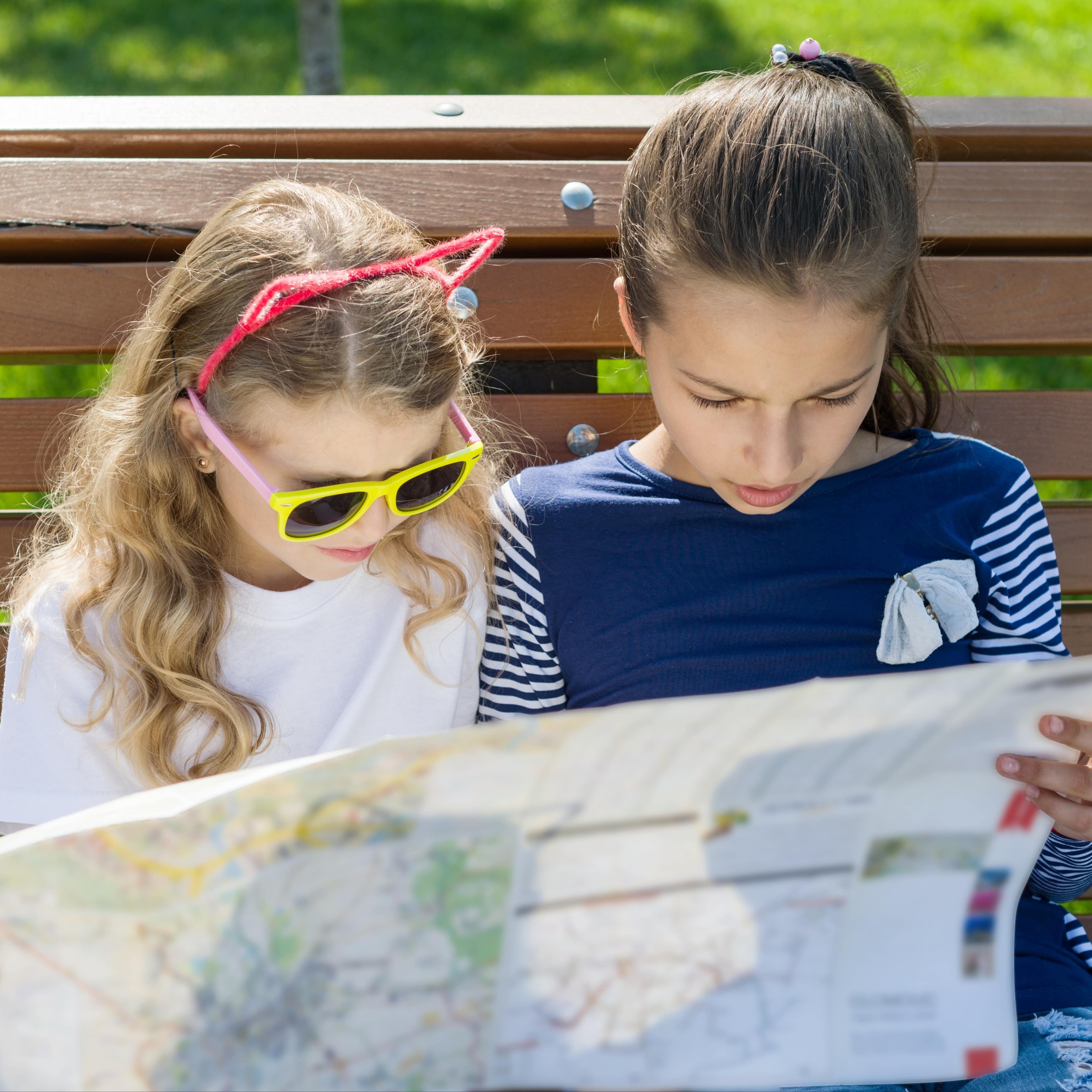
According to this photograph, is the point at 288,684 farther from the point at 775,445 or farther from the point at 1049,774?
the point at 1049,774

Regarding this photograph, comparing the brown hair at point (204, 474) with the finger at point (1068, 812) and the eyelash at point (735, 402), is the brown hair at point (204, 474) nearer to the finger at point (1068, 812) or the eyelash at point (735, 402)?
the eyelash at point (735, 402)

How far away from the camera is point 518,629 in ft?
5.81

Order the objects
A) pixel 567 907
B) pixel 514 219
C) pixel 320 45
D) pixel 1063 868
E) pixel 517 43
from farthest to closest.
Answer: pixel 517 43, pixel 320 45, pixel 514 219, pixel 1063 868, pixel 567 907

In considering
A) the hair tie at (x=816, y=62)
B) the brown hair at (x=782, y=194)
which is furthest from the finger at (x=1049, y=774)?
the hair tie at (x=816, y=62)

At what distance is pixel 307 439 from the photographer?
156 cm

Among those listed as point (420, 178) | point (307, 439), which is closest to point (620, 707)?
point (307, 439)

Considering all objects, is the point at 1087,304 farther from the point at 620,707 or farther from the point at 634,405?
the point at 620,707

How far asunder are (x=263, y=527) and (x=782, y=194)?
81 cm

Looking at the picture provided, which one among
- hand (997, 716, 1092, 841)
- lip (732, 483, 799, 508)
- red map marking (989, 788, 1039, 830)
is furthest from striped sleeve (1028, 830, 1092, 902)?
lip (732, 483, 799, 508)

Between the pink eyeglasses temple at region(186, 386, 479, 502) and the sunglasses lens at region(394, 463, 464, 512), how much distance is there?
5cm

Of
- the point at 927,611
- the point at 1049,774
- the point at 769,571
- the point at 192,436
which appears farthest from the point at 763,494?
the point at 192,436

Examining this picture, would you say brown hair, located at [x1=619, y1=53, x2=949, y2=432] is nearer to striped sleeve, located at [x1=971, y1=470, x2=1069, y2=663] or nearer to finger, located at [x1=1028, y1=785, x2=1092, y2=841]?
striped sleeve, located at [x1=971, y1=470, x2=1069, y2=663]

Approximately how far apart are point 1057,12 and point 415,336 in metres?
4.80

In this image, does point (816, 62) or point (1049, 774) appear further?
point (816, 62)
